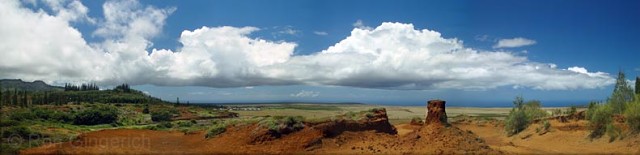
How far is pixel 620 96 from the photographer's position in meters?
38.9

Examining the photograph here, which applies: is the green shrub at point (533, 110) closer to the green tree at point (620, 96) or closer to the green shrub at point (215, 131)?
the green tree at point (620, 96)

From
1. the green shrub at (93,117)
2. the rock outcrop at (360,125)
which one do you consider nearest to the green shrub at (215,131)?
the rock outcrop at (360,125)

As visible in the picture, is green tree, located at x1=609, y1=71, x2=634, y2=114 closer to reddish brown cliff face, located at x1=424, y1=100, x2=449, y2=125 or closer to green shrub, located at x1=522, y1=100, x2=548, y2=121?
green shrub, located at x1=522, y1=100, x2=548, y2=121

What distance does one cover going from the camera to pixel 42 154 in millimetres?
18641

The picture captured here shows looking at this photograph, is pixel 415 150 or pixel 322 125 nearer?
pixel 415 150

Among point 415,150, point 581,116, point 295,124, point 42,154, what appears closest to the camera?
point 42,154

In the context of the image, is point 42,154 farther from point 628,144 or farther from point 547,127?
point 547,127

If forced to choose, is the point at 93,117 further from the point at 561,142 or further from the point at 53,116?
the point at 561,142

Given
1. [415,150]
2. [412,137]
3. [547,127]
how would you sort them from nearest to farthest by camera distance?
[415,150]
[412,137]
[547,127]

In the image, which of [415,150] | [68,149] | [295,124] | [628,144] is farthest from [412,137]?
[68,149]

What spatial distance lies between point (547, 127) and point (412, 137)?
865 inches

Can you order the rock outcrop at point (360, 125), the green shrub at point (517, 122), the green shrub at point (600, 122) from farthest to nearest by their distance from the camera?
the green shrub at point (517, 122) < the green shrub at point (600, 122) < the rock outcrop at point (360, 125)

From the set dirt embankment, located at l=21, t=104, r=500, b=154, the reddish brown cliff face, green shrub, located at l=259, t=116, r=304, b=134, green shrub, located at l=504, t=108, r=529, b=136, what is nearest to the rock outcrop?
dirt embankment, located at l=21, t=104, r=500, b=154

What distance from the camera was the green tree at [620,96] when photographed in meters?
37.8
